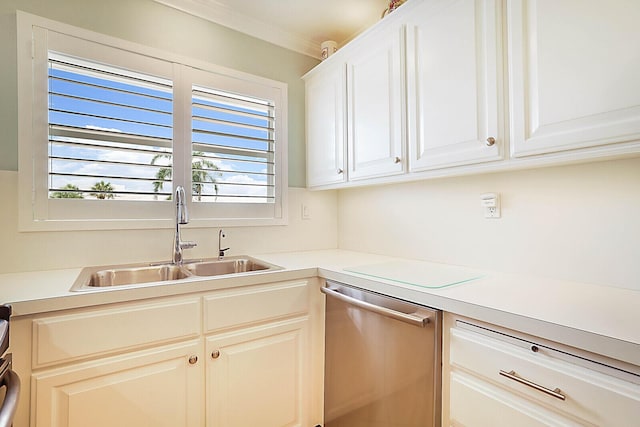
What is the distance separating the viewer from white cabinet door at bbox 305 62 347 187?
195cm

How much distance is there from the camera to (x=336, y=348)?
1.52 metres

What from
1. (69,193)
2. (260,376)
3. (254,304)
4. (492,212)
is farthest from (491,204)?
(69,193)

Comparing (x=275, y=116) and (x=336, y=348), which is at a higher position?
(x=275, y=116)

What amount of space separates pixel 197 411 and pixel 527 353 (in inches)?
47.7

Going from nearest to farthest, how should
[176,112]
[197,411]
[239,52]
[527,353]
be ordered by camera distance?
[527,353]
[197,411]
[176,112]
[239,52]

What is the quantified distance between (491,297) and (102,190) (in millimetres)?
1803

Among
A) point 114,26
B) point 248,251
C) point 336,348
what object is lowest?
point 336,348

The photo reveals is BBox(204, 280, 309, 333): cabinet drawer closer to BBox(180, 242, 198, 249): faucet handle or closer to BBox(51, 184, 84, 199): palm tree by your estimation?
BBox(180, 242, 198, 249): faucet handle

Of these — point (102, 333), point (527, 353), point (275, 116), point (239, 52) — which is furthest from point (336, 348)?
point (239, 52)

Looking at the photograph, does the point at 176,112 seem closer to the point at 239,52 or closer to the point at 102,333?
the point at 239,52

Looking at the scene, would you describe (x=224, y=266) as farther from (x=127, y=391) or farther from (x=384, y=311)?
(x=384, y=311)

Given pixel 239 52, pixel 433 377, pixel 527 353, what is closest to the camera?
pixel 527 353

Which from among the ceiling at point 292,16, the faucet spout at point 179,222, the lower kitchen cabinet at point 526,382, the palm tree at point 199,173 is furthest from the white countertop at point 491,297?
the ceiling at point 292,16

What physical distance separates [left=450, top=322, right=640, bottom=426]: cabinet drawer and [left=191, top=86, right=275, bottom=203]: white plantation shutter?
148 cm
